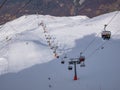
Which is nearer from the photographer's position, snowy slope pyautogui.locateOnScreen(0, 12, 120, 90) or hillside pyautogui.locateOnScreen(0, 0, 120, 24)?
snowy slope pyautogui.locateOnScreen(0, 12, 120, 90)

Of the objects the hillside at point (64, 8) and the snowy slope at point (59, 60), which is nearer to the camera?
the snowy slope at point (59, 60)

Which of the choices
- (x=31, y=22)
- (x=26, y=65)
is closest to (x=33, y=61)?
(x=26, y=65)

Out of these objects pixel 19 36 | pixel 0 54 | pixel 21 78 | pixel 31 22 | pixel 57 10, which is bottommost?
pixel 21 78

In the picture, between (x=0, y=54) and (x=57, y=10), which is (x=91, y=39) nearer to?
(x=0, y=54)

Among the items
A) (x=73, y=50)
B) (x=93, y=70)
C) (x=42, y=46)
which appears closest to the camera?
(x=93, y=70)

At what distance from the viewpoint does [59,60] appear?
157 ft

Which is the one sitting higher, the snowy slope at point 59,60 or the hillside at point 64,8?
the hillside at point 64,8

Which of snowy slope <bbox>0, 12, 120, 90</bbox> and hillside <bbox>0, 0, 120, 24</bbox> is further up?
hillside <bbox>0, 0, 120, 24</bbox>

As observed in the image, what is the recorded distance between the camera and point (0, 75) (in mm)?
44656

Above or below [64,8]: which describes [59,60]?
below

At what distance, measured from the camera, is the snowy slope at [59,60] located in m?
37.9

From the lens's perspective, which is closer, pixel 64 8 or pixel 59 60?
pixel 59 60

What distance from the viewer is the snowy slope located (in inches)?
1494

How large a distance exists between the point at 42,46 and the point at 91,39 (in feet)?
34.7
